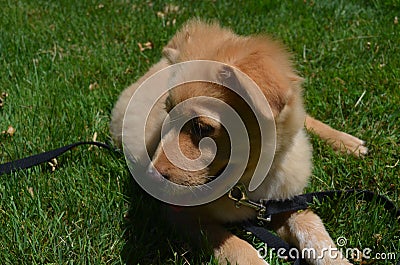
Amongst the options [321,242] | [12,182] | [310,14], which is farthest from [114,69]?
[321,242]

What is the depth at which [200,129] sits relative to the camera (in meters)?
2.35

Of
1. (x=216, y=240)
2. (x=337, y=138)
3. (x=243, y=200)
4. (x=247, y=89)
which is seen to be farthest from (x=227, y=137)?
(x=337, y=138)

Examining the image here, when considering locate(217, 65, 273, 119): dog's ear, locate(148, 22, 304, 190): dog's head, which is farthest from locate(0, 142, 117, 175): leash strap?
locate(217, 65, 273, 119): dog's ear

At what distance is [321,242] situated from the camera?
256cm

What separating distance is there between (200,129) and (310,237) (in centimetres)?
80

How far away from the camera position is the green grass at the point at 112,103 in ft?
8.55

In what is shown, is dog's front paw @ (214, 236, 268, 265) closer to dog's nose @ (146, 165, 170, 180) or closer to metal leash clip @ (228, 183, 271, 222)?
metal leash clip @ (228, 183, 271, 222)

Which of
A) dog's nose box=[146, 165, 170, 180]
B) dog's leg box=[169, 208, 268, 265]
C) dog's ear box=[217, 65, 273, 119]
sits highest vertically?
dog's ear box=[217, 65, 273, 119]

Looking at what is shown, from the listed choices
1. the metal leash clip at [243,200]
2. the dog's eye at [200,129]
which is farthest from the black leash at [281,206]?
the dog's eye at [200,129]

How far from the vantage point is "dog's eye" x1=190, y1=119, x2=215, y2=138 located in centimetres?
234

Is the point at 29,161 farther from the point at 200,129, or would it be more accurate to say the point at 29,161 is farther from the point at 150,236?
the point at 200,129

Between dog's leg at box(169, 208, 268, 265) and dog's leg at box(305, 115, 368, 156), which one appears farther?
dog's leg at box(305, 115, 368, 156)

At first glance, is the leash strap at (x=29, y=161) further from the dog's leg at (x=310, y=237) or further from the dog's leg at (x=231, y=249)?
the dog's leg at (x=310, y=237)

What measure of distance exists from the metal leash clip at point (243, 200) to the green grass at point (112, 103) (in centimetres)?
16
